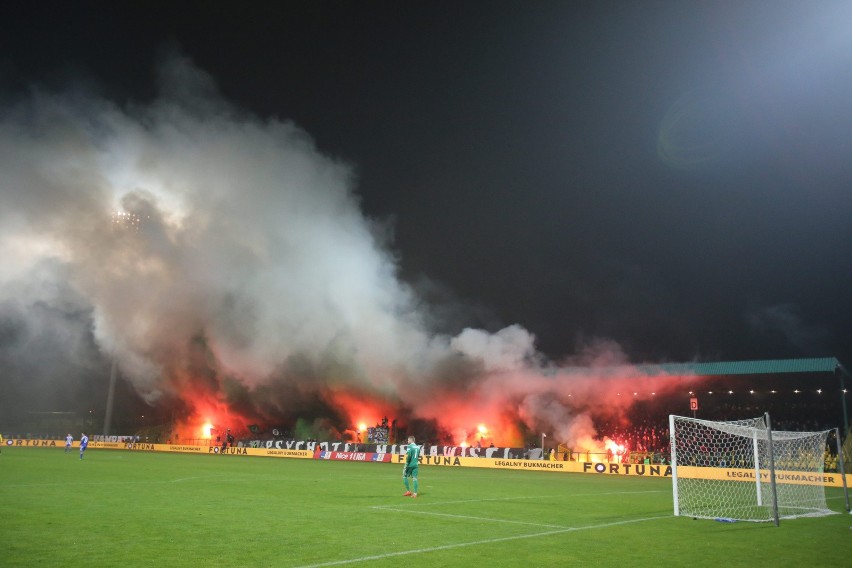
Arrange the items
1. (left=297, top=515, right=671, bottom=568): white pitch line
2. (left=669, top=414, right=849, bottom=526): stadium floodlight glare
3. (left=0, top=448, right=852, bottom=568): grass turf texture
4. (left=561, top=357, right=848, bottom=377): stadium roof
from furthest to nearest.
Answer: (left=561, top=357, right=848, bottom=377): stadium roof < (left=669, top=414, right=849, bottom=526): stadium floodlight glare < (left=0, top=448, right=852, bottom=568): grass turf texture < (left=297, top=515, right=671, bottom=568): white pitch line

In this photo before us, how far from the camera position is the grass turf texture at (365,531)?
9.34 metres

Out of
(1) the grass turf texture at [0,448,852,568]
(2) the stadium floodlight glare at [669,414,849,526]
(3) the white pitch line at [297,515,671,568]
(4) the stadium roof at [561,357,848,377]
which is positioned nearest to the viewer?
(3) the white pitch line at [297,515,671,568]

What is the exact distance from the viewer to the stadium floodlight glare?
16.6 metres

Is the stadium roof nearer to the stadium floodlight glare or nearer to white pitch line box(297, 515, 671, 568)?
the stadium floodlight glare

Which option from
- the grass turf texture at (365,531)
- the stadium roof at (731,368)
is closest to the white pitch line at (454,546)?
the grass turf texture at (365,531)

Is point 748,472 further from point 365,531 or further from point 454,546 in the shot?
point 454,546

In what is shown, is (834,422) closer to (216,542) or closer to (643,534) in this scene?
(643,534)

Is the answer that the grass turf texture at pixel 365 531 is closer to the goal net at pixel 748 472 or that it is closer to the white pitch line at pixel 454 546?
the white pitch line at pixel 454 546

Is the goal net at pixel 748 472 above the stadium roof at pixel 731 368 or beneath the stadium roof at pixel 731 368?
beneath

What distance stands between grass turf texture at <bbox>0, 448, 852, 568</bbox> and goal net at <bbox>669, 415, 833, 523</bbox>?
0.96 meters

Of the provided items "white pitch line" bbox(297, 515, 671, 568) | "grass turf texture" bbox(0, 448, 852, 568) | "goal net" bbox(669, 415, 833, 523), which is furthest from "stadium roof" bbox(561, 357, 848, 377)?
"white pitch line" bbox(297, 515, 671, 568)

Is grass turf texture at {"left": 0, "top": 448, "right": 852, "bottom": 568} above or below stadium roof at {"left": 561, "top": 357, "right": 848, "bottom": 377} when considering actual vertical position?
below

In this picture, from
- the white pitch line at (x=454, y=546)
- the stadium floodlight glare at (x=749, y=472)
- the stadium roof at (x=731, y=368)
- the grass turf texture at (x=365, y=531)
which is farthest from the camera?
the stadium roof at (x=731, y=368)

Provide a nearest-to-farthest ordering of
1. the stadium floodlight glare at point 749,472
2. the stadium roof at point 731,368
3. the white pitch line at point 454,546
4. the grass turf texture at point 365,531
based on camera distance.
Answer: the white pitch line at point 454,546
the grass turf texture at point 365,531
the stadium floodlight glare at point 749,472
the stadium roof at point 731,368
